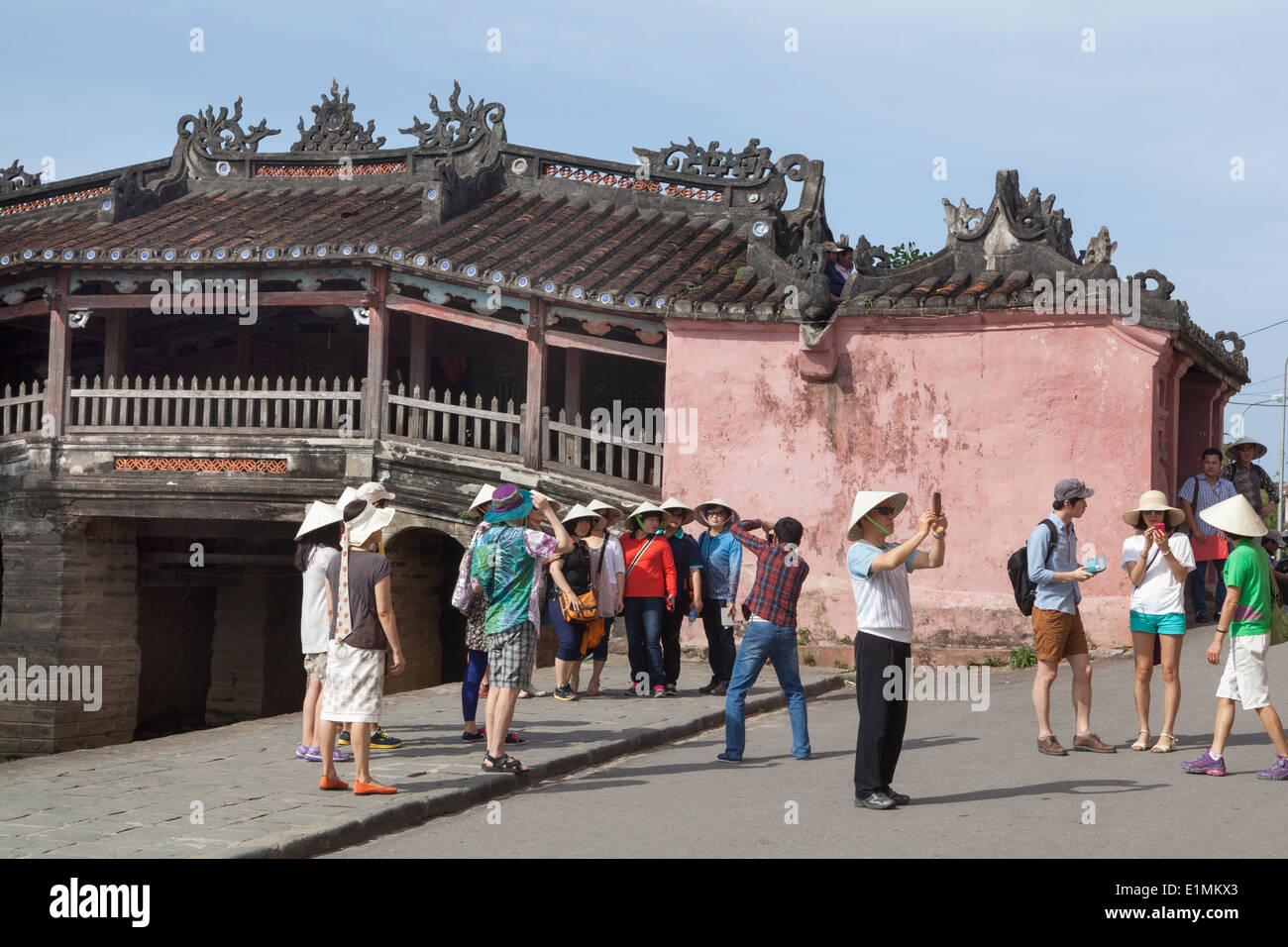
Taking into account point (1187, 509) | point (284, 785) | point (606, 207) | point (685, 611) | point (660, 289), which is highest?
point (606, 207)

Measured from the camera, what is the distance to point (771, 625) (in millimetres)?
9383

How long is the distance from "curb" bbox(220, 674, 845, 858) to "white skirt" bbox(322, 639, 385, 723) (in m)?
0.54

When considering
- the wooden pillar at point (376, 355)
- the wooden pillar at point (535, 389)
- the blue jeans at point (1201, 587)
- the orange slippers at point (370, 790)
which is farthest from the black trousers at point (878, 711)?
the wooden pillar at point (376, 355)

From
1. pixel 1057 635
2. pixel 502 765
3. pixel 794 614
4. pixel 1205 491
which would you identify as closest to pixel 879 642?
pixel 794 614

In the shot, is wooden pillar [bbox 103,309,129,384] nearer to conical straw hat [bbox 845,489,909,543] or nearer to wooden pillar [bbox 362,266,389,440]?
wooden pillar [bbox 362,266,389,440]

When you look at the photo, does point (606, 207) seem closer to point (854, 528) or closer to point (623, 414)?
point (623, 414)

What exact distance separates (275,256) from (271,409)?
490cm

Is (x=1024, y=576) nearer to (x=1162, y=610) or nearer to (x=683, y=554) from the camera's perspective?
(x=1162, y=610)

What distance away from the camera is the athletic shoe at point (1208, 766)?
8.50 m

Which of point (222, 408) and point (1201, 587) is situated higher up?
point (222, 408)

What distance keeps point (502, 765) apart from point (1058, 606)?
382cm

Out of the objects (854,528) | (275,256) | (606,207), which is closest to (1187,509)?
(854,528)

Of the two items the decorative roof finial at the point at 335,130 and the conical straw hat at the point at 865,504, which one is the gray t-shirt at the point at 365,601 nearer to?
the conical straw hat at the point at 865,504
